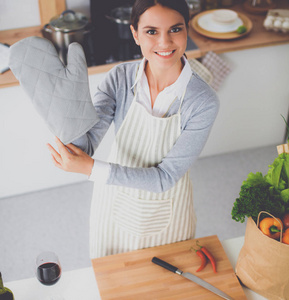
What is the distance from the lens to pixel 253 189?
1.13 meters

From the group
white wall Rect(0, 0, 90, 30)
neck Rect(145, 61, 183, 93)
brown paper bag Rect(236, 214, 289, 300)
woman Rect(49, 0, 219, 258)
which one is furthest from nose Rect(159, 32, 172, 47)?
white wall Rect(0, 0, 90, 30)

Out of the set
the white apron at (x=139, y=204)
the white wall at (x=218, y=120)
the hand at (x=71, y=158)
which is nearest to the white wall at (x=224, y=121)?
the white wall at (x=218, y=120)

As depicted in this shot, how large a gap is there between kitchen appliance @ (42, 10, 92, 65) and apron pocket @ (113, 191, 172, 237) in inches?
41.3

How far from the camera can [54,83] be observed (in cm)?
107

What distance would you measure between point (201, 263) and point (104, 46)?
1487mm

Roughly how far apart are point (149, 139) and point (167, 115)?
0.10 m

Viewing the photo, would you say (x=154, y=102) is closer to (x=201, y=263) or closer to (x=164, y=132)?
(x=164, y=132)

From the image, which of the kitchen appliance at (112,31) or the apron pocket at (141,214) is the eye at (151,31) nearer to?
the apron pocket at (141,214)

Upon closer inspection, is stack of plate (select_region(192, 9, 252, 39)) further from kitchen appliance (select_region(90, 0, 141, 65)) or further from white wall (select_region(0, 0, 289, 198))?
kitchen appliance (select_region(90, 0, 141, 65))

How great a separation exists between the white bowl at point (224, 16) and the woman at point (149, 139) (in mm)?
1297

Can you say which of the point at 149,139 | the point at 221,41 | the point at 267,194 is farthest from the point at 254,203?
the point at 221,41

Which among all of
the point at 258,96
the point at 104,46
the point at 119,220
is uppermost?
the point at 104,46

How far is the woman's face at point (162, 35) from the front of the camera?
112 cm

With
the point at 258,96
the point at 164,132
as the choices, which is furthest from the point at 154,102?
the point at 258,96
